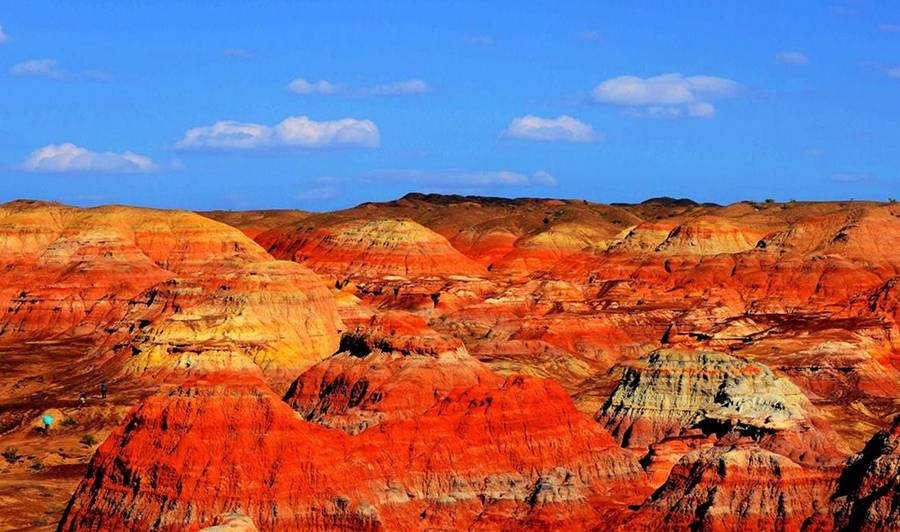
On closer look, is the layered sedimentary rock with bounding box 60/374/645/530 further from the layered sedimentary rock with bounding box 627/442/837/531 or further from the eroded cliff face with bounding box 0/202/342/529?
the eroded cliff face with bounding box 0/202/342/529

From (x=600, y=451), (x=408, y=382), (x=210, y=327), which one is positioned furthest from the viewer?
(x=210, y=327)

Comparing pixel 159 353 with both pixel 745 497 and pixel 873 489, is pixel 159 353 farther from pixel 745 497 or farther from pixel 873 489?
pixel 873 489

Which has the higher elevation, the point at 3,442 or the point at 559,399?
the point at 559,399

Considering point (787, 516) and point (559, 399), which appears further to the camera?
point (559, 399)

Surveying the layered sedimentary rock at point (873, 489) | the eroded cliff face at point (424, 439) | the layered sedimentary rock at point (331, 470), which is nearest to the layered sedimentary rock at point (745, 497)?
the eroded cliff face at point (424, 439)

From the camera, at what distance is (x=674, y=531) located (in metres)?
75.6

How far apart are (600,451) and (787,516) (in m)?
24.4

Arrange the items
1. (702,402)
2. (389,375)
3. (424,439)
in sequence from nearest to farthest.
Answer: (424,439)
(702,402)
(389,375)

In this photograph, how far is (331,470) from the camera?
3221 inches

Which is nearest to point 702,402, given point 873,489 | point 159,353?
point 873,489

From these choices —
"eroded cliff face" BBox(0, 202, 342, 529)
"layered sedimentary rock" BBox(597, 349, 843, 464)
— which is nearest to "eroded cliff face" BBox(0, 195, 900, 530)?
"layered sedimentary rock" BBox(597, 349, 843, 464)

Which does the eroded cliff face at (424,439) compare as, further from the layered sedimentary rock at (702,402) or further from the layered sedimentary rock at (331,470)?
the layered sedimentary rock at (702,402)

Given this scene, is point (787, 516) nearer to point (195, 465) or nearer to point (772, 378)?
point (195, 465)

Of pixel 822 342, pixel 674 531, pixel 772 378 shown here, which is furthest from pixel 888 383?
pixel 674 531
